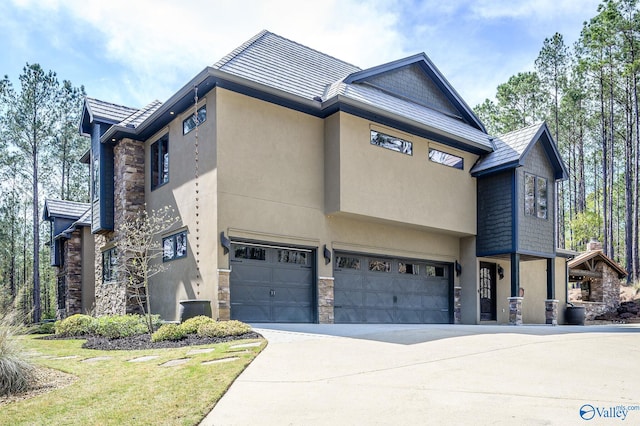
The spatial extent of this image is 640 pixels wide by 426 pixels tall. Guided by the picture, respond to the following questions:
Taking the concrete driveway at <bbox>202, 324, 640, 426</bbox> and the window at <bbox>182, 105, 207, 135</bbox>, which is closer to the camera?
the concrete driveway at <bbox>202, 324, 640, 426</bbox>

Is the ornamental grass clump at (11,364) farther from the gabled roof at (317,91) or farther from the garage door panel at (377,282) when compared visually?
the garage door panel at (377,282)

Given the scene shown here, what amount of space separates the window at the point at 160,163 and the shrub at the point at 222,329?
247 inches

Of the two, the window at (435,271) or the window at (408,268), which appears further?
the window at (435,271)

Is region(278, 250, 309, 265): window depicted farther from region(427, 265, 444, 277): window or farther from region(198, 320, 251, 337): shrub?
region(427, 265, 444, 277): window

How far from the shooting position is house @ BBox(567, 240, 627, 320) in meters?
24.3

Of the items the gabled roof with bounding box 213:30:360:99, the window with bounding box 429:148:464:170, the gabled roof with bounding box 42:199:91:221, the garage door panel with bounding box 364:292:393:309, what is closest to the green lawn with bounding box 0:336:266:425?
the gabled roof with bounding box 213:30:360:99

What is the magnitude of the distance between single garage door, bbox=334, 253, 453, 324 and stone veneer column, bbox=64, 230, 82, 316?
37.4ft

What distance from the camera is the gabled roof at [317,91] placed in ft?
45.5

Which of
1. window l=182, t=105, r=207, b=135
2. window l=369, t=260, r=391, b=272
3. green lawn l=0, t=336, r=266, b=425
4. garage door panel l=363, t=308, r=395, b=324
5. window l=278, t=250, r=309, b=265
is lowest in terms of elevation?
garage door panel l=363, t=308, r=395, b=324

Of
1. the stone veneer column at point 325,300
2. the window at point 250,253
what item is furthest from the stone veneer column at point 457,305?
the window at point 250,253

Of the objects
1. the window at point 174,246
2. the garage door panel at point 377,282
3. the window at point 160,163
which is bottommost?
the garage door panel at point 377,282

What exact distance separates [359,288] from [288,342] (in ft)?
21.7

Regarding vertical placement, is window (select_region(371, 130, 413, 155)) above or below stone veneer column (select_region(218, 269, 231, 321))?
above

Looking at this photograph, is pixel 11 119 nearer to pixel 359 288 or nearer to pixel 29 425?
pixel 359 288
